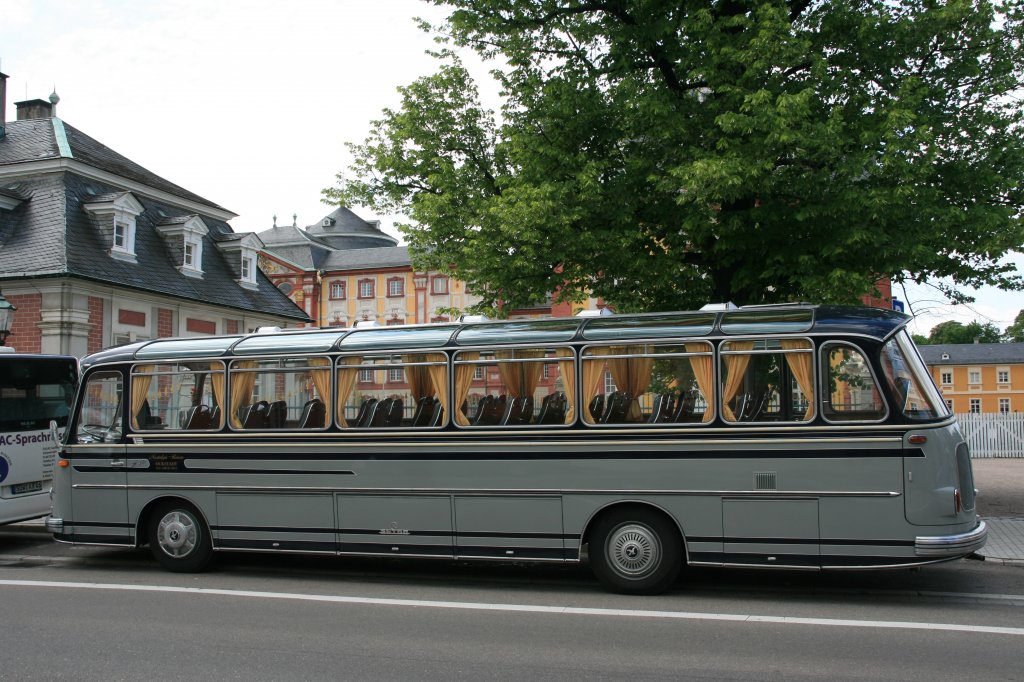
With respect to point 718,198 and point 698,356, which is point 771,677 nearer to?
point 698,356

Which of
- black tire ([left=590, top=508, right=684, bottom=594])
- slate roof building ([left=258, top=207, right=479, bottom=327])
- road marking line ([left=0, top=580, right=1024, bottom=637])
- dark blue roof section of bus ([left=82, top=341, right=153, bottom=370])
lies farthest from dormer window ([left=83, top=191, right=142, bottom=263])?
slate roof building ([left=258, top=207, right=479, bottom=327])

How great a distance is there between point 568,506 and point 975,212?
28.0ft

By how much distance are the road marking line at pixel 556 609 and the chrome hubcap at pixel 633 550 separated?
71cm

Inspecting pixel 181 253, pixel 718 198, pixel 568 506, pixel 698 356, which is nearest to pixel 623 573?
pixel 568 506

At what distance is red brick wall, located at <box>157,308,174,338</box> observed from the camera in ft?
93.0

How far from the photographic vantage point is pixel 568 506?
372 inches

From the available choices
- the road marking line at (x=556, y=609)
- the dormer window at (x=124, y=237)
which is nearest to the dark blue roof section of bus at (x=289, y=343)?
the road marking line at (x=556, y=609)

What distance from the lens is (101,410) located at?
1159cm

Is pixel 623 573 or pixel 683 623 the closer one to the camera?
pixel 683 623

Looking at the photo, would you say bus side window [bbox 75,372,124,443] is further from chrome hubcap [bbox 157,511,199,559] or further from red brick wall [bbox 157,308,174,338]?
red brick wall [bbox 157,308,174,338]

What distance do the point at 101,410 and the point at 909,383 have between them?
934 centimetres

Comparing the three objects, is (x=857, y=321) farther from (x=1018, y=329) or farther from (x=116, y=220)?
(x=1018, y=329)

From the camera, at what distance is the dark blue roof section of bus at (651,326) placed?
30.9 ft

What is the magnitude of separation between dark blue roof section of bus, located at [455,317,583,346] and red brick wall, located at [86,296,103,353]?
61.7 feet
